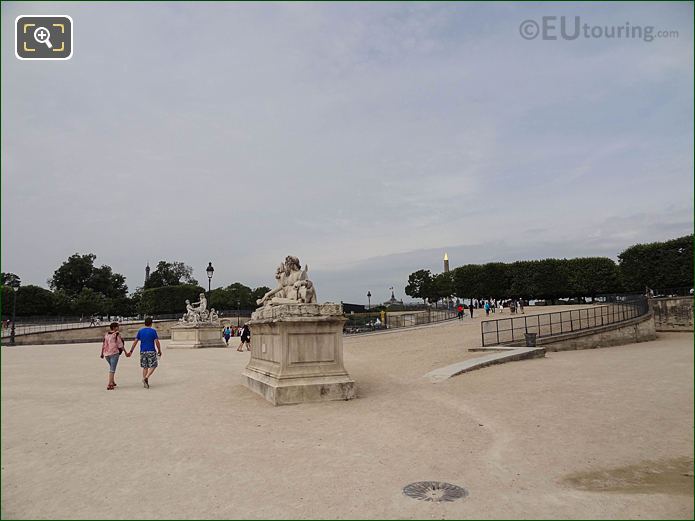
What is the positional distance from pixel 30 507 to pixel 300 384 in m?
5.56

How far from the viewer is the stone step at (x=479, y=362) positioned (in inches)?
474

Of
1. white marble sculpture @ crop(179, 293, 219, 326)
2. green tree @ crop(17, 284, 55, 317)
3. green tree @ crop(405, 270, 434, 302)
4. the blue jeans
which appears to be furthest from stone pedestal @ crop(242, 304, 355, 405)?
green tree @ crop(405, 270, 434, 302)

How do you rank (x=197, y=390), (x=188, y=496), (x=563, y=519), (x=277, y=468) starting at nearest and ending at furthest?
(x=563, y=519), (x=188, y=496), (x=277, y=468), (x=197, y=390)

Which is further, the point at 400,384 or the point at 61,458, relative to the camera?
the point at 400,384

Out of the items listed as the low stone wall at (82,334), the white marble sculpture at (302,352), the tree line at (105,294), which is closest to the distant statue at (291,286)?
the white marble sculpture at (302,352)

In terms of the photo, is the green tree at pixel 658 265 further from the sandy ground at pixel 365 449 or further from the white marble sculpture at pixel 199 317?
the white marble sculpture at pixel 199 317

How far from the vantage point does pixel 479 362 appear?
12977 mm

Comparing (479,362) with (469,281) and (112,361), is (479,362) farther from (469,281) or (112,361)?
(469,281)

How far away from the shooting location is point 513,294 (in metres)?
57.8

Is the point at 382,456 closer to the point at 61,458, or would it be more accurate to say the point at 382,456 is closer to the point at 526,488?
the point at 526,488

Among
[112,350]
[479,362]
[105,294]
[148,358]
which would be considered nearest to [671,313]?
[479,362]

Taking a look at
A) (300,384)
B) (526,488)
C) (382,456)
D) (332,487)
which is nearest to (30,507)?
(332,487)

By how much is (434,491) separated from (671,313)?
32.9 meters

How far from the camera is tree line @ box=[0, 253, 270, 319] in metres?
61.4
